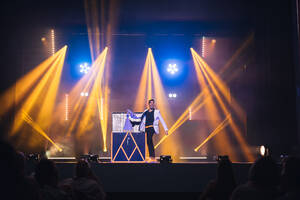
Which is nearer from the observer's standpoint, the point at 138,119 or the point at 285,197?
the point at 285,197

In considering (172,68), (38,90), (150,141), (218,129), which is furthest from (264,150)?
(38,90)

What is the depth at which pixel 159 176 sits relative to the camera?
4.37 metres

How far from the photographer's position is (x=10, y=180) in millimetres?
1849

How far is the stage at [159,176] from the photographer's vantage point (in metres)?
4.33

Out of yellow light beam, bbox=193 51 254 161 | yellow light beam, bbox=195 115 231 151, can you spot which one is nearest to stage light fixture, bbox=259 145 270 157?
yellow light beam, bbox=193 51 254 161

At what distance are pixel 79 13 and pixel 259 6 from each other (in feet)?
13.0

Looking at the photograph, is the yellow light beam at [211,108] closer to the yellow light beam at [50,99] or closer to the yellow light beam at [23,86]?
the yellow light beam at [50,99]

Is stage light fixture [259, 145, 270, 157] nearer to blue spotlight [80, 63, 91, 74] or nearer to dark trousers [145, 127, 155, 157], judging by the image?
dark trousers [145, 127, 155, 157]

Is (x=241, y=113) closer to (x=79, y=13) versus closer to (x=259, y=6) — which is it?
(x=259, y=6)

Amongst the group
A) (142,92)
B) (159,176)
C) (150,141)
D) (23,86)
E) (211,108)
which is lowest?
(159,176)

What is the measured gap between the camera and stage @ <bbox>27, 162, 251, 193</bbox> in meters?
4.33

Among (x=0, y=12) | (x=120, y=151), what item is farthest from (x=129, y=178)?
(x=0, y=12)

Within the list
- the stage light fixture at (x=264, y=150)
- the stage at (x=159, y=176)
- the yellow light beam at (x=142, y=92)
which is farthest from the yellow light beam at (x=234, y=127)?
the stage at (x=159, y=176)

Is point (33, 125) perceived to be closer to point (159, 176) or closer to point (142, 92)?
point (142, 92)
